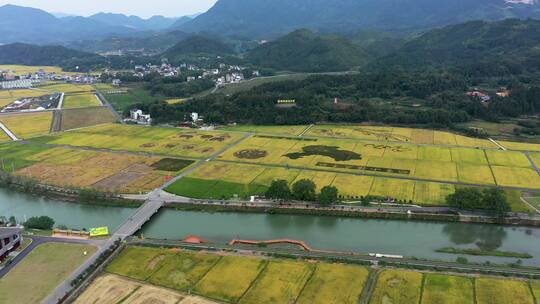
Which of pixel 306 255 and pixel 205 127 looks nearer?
pixel 306 255

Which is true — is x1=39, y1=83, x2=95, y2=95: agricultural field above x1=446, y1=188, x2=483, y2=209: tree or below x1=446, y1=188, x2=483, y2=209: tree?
above

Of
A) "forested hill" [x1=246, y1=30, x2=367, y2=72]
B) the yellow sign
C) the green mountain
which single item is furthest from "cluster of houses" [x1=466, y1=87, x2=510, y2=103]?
the green mountain

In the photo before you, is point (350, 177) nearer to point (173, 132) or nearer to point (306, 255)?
point (306, 255)

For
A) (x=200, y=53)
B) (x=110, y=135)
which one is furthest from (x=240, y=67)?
(x=110, y=135)

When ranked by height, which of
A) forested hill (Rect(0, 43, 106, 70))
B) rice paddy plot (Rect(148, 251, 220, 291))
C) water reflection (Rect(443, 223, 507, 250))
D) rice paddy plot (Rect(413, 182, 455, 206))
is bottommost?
water reflection (Rect(443, 223, 507, 250))

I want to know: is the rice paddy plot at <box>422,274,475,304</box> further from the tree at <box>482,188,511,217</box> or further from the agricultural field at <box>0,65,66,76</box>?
the agricultural field at <box>0,65,66,76</box>

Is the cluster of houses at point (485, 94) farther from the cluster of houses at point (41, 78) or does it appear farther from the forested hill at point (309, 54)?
the cluster of houses at point (41, 78)
